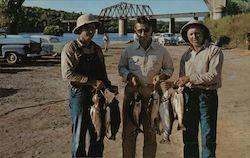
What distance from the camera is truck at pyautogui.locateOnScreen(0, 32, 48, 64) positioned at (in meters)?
21.2

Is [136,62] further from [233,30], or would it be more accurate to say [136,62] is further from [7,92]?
[233,30]

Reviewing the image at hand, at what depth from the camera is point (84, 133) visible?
5.06m

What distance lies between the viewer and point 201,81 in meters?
4.75

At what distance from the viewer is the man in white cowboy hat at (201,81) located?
4.80 metres

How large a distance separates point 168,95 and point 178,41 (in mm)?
45422

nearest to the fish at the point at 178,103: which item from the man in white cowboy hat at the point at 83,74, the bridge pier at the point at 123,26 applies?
the man in white cowboy hat at the point at 83,74

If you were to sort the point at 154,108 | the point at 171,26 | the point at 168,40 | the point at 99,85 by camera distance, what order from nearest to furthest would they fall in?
the point at 99,85
the point at 154,108
the point at 168,40
the point at 171,26

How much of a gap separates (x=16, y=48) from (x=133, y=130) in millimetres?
17372

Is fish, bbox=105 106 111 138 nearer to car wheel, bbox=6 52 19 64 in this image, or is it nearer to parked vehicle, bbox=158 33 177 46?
car wheel, bbox=6 52 19 64

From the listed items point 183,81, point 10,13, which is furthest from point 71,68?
point 10,13

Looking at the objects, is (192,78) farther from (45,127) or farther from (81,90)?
(45,127)

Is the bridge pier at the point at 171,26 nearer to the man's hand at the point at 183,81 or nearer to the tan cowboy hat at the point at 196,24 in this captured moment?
the tan cowboy hat at the point at 196,24

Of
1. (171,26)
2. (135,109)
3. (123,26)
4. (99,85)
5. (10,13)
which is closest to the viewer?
(99,85)

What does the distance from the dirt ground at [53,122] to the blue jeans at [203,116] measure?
158cm
